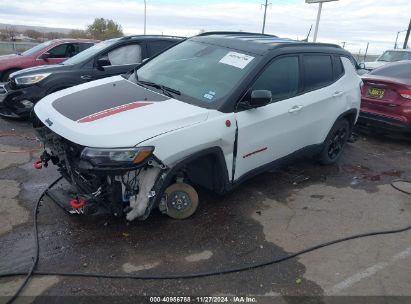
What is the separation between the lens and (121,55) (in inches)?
294

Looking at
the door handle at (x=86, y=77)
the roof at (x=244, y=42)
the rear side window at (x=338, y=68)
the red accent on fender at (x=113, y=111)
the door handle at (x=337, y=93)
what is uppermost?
the roof at (x=244, y=42)

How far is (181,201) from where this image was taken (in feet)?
12.6

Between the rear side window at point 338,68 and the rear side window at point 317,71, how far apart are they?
14 centimetres

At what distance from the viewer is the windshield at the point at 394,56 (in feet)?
47.8

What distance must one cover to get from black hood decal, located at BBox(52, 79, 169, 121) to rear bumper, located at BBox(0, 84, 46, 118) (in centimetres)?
320

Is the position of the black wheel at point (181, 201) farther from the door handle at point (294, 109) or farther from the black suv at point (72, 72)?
the black suv at point (72, 72)

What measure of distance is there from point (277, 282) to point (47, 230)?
2.18m

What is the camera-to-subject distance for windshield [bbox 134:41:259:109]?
3.81m

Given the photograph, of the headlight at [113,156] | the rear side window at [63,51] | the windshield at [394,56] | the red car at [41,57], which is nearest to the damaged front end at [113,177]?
the headlight at [113,156]

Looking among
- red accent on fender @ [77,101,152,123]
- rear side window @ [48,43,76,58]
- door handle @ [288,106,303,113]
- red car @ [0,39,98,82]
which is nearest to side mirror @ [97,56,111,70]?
red car @ [0,39,98,82]

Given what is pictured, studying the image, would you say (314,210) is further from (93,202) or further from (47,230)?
(47,230)

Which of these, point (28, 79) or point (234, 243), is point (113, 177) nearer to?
point (234, 243)

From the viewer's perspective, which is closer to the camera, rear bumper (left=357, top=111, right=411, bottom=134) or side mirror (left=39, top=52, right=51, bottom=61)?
rear bumper (left=357, top=111, right=411, bottom=134)

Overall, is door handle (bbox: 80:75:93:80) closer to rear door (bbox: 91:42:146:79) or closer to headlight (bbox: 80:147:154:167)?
rear door (bbox: 91:42:146:79)
